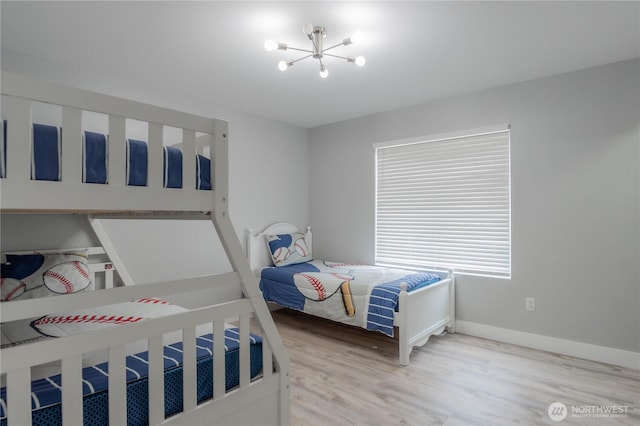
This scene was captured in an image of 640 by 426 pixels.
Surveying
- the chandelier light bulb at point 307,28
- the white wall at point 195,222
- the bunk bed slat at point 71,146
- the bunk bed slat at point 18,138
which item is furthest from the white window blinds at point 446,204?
the bunk bed slat at point 18,138

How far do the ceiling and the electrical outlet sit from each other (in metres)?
1.91

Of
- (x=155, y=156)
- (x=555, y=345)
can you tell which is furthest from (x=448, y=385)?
(x=155, y=156)

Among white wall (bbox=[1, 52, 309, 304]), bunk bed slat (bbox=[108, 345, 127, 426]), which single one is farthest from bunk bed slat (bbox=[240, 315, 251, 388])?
white wall (bbox=[1, 52, 309, 304])

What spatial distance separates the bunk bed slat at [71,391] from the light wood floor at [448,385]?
1.25 meters

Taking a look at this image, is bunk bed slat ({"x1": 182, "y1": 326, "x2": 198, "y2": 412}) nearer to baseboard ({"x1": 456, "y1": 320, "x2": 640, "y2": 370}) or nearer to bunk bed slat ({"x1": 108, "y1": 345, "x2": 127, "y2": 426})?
bunk bed slat ({"x1": 108, "y1": 345, "x2": 127, "y2": 426})

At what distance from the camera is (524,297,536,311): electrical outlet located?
125 inches

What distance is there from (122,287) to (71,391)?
327 millimetres

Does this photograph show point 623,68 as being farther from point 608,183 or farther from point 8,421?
point 8,421

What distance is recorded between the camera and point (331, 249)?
4629mm

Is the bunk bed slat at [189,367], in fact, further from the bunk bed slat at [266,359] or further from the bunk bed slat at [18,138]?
the bunk bed slat at [18,138]

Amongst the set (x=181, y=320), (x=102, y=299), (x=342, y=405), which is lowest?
(x=342, y=405)

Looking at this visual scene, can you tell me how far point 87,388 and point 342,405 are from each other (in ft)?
4.86

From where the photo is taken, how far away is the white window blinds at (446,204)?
11.2 feet

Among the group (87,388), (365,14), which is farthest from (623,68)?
(87,388)
